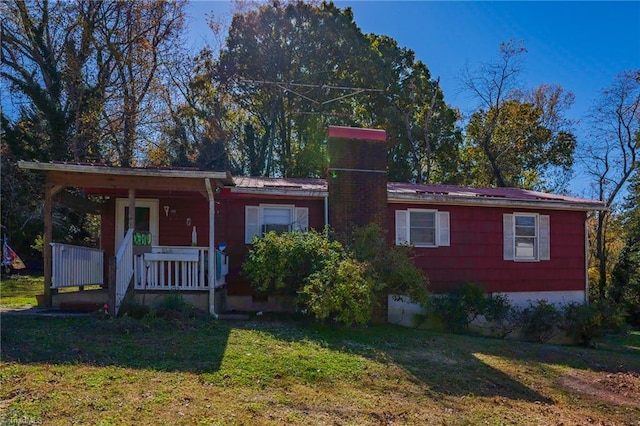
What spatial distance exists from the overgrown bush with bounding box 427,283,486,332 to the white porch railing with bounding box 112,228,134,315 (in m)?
6.42

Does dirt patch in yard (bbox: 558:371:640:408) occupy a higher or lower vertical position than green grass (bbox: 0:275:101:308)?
lower

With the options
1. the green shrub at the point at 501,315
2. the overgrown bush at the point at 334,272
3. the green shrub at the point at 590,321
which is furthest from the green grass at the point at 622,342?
the overgrown bush at the point at 334,272

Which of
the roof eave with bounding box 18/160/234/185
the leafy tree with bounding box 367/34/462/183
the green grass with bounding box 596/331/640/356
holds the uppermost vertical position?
the leafy tree with bounding box 367/34/462/183

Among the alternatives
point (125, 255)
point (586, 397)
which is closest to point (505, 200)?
point (586, 397)

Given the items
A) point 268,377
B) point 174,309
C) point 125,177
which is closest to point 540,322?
point 268,377

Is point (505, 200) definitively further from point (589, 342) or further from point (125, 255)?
point (125, 255)

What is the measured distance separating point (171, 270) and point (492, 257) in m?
8.15

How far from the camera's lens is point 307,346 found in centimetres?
795

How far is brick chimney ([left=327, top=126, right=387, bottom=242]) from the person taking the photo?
11711 mm

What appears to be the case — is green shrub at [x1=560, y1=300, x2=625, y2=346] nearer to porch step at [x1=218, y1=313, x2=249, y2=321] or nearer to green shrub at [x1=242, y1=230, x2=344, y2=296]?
green shrub at [x1=242, y1=230, x2=344, y2=296]

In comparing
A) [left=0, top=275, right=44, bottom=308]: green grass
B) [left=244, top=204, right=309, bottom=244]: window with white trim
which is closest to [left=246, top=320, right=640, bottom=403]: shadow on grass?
[left=244, top=204, right=309, bottom=244]: window with white trim

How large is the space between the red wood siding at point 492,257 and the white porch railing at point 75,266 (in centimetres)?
679

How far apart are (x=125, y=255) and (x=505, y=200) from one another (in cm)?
926

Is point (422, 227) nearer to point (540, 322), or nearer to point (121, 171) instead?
point (540, 322)
